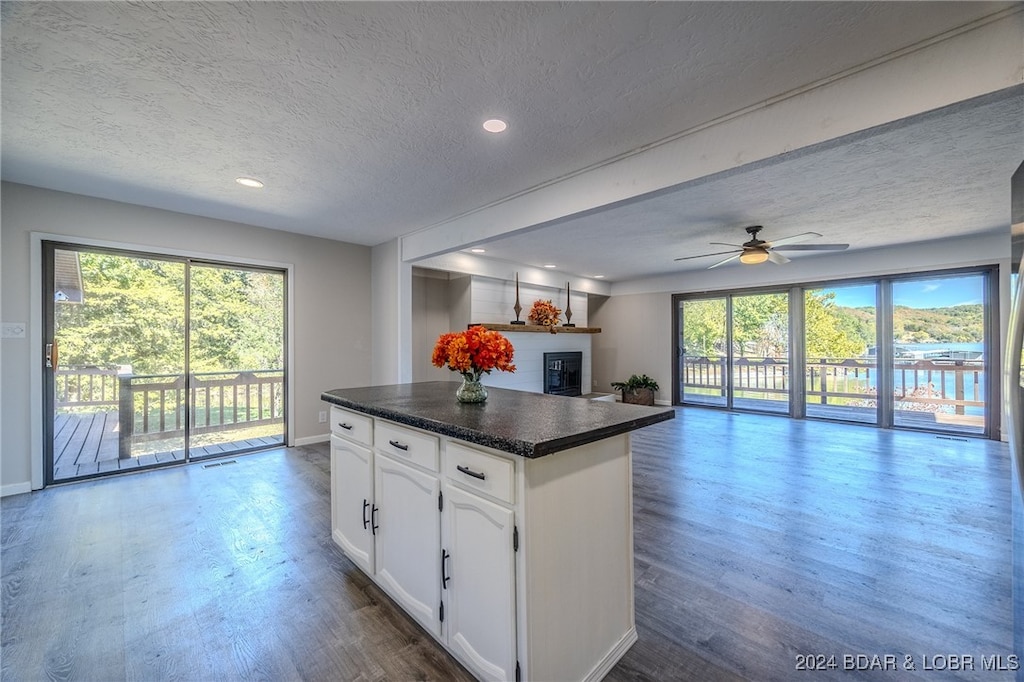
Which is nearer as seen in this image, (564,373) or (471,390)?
(471,390)

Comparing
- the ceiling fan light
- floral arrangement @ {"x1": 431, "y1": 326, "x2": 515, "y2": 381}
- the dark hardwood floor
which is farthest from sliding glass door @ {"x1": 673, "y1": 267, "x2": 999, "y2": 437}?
floral arrangement @ {"x1": 431, "y1": 326, "x2": 515, "y2": 381}

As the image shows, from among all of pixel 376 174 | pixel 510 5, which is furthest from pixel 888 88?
pixel 376 174

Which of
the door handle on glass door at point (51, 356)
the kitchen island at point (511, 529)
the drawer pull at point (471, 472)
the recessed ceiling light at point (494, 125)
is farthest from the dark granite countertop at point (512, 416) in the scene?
the door handle on glass door at point (51, 356)

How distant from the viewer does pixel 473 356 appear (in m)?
2.02

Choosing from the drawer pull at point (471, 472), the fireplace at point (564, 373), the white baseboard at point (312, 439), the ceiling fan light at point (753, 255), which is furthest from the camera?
the fireplace at point (564, 373)

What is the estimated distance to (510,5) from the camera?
58.4 inches

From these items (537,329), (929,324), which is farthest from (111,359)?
(929,324)

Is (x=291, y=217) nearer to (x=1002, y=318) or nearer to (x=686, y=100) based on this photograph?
(x=686, y=100)

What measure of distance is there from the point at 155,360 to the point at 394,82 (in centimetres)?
380

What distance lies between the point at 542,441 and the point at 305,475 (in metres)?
3.29

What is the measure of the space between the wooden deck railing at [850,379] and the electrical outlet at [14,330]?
843 centimetres

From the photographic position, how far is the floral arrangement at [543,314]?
6488 mm

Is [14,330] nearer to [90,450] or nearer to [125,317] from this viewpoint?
[125,317]

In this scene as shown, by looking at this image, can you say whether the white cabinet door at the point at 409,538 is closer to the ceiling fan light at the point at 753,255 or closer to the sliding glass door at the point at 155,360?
the sliding glass door at the point at 155,360
